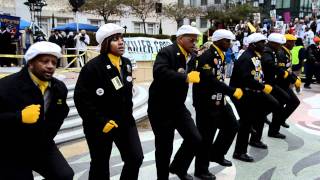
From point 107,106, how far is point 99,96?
13cm

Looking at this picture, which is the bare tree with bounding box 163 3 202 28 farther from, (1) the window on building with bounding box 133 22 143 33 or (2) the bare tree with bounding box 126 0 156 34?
(1) the window on building with bounding box 133 22 143 33

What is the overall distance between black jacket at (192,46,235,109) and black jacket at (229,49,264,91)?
0.62m

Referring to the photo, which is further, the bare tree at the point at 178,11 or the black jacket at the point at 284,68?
the bare tree at the point at 178,11

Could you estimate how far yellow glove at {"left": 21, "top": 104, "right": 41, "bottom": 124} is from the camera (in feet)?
10.7

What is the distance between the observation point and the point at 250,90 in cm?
588

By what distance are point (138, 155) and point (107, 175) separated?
45 cm

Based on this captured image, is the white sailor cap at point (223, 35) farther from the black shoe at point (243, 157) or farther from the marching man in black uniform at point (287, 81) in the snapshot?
the marching man in black uniform at point (287, 81)

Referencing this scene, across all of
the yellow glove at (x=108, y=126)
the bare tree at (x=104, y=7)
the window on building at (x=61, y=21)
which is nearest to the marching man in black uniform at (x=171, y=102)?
the yellow glove at (x=108, y=126)

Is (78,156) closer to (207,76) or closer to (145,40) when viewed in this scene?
(207,76)

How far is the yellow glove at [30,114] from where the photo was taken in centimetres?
327

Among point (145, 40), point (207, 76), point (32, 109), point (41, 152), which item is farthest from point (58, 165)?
point (145, 40)

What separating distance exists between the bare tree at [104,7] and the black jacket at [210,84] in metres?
34.8

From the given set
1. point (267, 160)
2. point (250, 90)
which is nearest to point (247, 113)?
point (250, 90)

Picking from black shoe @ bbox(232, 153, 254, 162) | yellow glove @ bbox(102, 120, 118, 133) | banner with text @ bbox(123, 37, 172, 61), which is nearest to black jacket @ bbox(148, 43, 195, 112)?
yellow glove @ bbox(102, 120, 118, 133)
